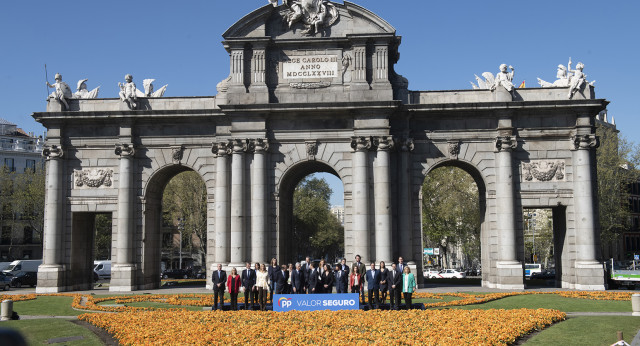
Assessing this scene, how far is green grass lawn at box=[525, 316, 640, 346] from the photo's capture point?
17.2 meters

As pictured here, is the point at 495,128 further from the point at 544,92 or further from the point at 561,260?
the point at 561,260

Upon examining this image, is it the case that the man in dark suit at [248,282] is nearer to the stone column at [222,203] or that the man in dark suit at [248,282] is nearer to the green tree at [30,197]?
the stone column at [222,203]

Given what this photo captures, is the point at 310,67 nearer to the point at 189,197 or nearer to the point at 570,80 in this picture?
the point at 570,80

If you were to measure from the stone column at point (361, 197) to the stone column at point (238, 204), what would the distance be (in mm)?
6555

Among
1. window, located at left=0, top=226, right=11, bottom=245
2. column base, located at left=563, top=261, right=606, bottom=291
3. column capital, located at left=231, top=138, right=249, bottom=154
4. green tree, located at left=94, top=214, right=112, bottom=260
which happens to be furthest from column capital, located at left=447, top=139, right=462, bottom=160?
window, located at left=0, top=226, right=11, bottom=245

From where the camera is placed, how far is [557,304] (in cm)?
2717

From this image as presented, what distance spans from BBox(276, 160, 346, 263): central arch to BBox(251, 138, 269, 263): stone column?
111cm

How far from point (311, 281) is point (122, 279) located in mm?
16090

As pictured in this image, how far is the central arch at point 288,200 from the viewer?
37278 millimetres

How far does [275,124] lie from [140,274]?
12.6 meters

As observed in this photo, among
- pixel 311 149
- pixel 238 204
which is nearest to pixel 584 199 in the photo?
pixel 311 149

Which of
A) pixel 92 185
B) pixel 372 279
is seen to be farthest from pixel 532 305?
pixel 92 185

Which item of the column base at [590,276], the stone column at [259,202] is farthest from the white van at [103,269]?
the column base at [590,276]

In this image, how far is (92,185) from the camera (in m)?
38.8
